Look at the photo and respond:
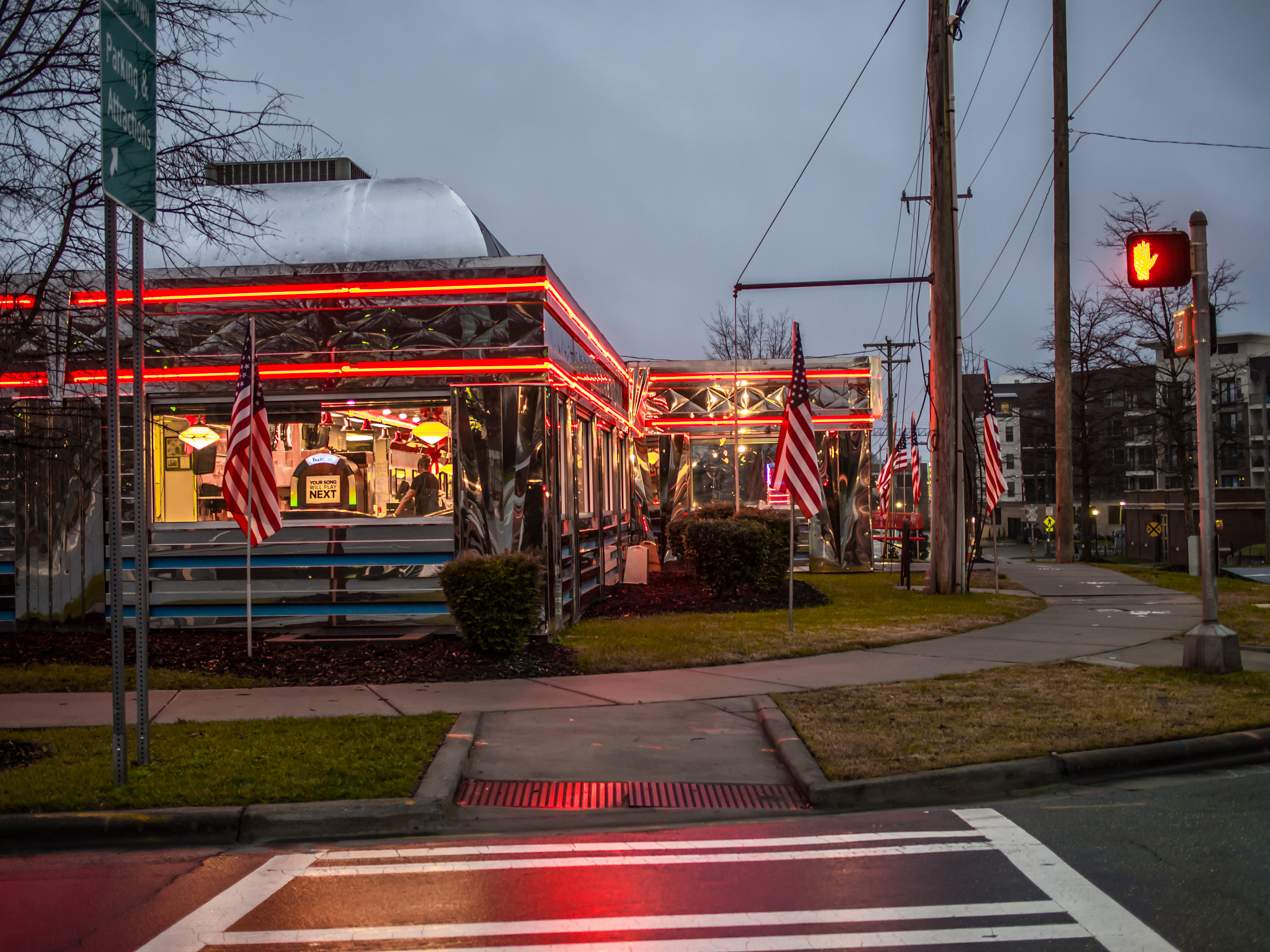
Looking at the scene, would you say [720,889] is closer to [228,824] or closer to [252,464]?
[228,824]

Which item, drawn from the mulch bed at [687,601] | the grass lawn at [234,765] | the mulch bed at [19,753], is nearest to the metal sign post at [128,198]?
the grass lawn at [234,765]

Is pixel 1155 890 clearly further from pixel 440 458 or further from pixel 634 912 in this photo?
pixel 440 458

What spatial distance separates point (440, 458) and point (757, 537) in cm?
539

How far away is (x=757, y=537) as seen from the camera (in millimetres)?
14945

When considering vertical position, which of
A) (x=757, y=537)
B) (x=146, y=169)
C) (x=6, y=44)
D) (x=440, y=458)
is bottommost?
(x=757, y=537)

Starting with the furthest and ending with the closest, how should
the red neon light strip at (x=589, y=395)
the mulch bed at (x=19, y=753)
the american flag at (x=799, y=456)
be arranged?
the american flag at (x=799, y=456)
the red neon light strip at (x=589, y=395)
the mulch bed at (x=19, y=753)

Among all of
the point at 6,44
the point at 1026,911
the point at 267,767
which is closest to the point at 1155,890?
the point at 1026,911

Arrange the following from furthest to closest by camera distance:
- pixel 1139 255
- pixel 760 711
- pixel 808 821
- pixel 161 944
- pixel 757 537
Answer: pixel 757 537
pixel 1139 255
pixel 760 711
pixel 808 821
pixel 161 944

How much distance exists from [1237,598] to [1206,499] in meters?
7.80

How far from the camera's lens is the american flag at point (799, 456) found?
12.1 metres

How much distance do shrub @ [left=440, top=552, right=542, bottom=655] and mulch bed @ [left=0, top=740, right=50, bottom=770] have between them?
154 inches

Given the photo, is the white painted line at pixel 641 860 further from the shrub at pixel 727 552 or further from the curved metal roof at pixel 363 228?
the shrub at pixel 727 552

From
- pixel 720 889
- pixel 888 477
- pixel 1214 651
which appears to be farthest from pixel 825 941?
pixel 888 477

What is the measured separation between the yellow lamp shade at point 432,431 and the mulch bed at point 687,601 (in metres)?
3.66
